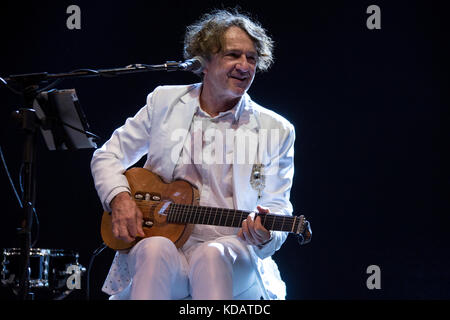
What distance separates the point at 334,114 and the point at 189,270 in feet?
6.00

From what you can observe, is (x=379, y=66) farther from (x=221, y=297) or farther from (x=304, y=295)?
(x=221, y=297)

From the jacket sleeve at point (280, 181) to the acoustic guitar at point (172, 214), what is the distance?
221 millimetres

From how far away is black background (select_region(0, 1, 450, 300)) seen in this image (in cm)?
338

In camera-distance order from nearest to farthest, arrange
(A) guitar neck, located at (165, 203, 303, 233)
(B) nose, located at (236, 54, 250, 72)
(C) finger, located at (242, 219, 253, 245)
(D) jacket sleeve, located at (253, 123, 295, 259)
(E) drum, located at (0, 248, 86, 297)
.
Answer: (A) guitar neck, located at (165, 203, 303, 233) < (C) finger, located at (242, 219, 253, 245) < (D) jacket sleeve, located at (253, 123, 295, 259) < (B) nose, located at (236, 54, 250, 72) < (E) drum, located at (0, 248, 86, 297)

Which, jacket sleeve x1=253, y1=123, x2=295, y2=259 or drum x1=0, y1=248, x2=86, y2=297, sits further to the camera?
drum x1=0, y1=248, x2=86, y2=297

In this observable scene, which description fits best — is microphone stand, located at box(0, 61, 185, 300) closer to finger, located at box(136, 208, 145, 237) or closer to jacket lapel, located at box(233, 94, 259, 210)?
finger, located at box(136, 208, 145, 237)

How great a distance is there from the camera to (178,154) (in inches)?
98.0

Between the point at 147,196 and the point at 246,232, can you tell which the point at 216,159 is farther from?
the point at 246,232

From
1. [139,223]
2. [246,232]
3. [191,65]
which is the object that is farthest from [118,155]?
[246,232]

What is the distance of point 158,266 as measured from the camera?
6.40 feet

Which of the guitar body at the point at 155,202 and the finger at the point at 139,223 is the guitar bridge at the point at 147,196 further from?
the finger at the point at 139,223

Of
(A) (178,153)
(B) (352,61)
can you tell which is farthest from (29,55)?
(B) (352,61)

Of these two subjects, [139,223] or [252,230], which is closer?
[252,230]

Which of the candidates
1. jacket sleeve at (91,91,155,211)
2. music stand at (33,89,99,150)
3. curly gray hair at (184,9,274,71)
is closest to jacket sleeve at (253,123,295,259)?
curly gray hair at (184,9,274,71)
